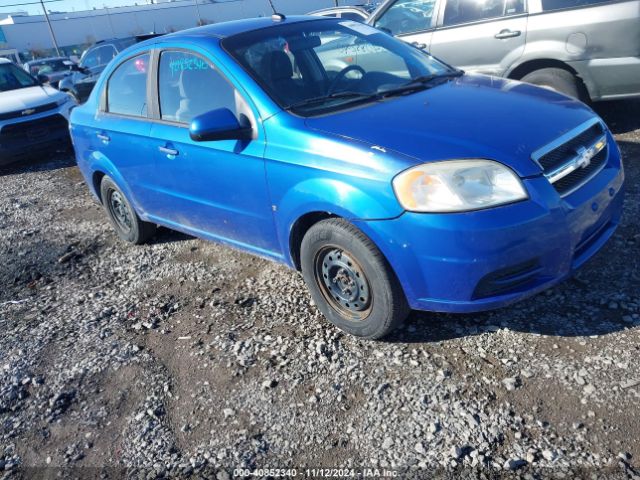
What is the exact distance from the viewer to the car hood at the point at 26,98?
28.2 ft

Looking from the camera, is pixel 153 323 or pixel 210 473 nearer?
pixel 210 473

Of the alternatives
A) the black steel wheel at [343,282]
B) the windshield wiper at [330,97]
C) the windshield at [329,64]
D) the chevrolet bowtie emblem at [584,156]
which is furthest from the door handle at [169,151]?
the chevrolet bowtie emblem at [584,156]

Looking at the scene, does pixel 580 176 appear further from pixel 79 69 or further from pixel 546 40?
pixel 79 69

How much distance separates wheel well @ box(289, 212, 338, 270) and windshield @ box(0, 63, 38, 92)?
8227 millimetres

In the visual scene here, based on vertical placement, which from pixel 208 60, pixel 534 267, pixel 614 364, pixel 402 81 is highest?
pixel 208 60

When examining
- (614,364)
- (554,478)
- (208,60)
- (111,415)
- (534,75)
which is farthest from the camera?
(534,75)

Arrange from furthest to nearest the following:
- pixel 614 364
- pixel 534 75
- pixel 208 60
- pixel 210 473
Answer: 1. pixel 534 75
2. pixel 208 60
3. pixel 614 364
4. pixel 210 473

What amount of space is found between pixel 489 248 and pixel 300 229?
3.73 feet

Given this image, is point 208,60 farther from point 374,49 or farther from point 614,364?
point 614,364

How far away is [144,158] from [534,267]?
289 cm

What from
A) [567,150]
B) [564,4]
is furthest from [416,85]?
[564,4]

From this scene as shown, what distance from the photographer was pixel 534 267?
277 cm

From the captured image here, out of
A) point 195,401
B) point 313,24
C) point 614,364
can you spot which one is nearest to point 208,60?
point 313,24

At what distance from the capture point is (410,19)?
6.84m
